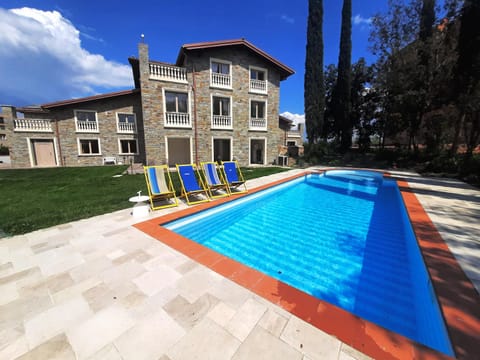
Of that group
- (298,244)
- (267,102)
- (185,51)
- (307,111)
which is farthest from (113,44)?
(298,244)

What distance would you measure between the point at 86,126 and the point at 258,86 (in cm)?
1358

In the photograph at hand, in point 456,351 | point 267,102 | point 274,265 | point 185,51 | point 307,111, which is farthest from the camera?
point 307,111

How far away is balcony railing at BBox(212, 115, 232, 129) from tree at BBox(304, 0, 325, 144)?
33.3 feet

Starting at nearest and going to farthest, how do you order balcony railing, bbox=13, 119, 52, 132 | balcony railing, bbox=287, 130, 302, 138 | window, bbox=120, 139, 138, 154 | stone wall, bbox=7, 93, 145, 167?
balcony railing, bbox=13, 119, 52, 132
stone wall, bbox=7, 93, 145, 167
window, bbox=120, 139, 138, 154
balcony railing, bbox=287, 130, 302, 138

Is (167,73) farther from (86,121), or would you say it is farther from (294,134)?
(294,134)

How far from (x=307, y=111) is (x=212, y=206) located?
1919 centimetres

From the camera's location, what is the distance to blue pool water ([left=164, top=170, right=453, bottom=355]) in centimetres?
254

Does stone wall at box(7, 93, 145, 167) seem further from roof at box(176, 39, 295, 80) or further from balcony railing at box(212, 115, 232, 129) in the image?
balcony railing at box(212, 115, 232, 129)

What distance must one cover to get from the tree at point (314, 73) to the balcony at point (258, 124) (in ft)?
23.4

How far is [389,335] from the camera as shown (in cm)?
183

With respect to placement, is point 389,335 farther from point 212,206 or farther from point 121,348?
point 212,206

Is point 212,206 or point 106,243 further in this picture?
point 212,206

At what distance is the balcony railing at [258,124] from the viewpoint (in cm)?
1597

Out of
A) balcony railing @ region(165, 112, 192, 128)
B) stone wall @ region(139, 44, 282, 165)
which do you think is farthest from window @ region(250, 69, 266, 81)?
balcony railing @ region(165, 112, 192, 128)
